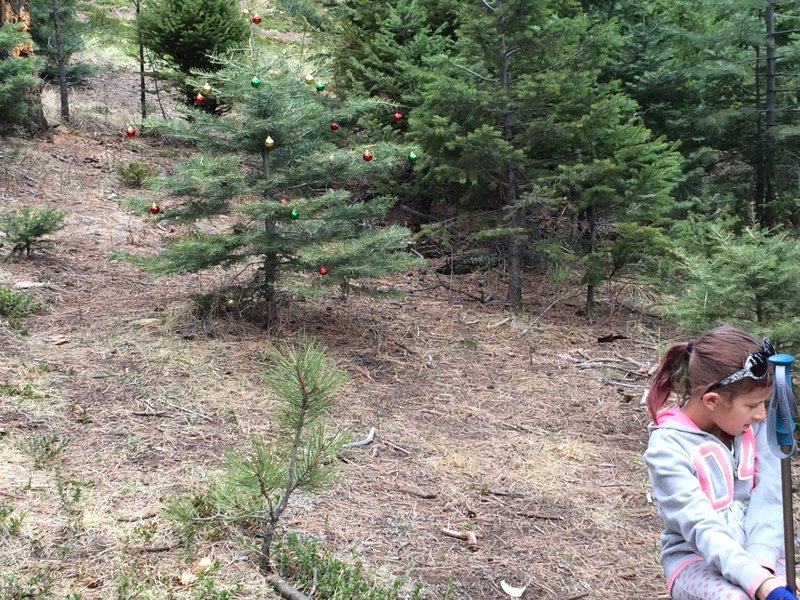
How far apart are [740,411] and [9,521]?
9.57 feet

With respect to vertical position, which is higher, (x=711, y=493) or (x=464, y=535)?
(x=711, y=493)

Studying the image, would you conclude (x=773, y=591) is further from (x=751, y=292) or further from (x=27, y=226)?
(x=27, y=226)

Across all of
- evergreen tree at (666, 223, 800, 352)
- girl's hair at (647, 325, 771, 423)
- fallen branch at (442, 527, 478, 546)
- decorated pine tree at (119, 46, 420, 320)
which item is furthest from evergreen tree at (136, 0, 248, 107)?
girl's hair at (647, 325, 771, 423)

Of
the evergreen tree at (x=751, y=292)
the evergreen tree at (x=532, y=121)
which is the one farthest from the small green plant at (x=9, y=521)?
the evergreen tree at (x=532, y=121)

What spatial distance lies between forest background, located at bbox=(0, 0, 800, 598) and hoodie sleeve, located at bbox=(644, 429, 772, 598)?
125cm

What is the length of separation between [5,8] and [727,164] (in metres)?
10.9

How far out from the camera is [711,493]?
92.0 inches

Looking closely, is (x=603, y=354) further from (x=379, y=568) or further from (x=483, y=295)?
(x=379, y=568)

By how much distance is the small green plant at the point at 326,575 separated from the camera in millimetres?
2980

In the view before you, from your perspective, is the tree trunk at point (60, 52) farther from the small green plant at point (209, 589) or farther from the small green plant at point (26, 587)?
the small green plant at point (209, 589)

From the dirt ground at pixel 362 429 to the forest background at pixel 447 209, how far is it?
0.03 metres

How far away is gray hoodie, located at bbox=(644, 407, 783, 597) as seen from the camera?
2193mm

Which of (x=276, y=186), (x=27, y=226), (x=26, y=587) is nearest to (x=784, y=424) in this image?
(x=26, y=587)

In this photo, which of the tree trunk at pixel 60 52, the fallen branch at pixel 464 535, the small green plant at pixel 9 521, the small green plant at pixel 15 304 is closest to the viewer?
the small green plant at pixel 9 521
